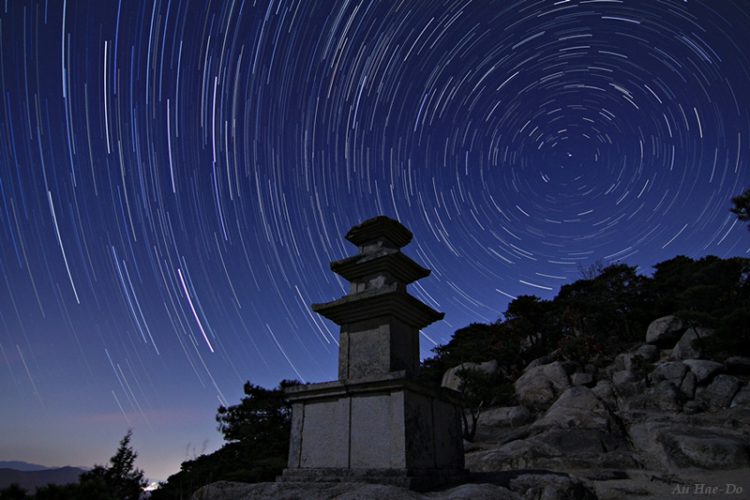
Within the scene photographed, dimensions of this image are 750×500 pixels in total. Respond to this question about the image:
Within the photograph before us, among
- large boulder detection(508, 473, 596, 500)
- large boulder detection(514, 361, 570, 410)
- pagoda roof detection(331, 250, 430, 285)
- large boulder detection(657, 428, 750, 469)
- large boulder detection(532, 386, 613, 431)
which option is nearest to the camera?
large boulder detection(508, 473, 596, 500)

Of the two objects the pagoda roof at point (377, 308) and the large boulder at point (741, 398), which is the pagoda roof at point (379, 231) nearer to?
the pagoda roof at point (377, 308)

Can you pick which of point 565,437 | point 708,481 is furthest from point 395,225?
point 565,437

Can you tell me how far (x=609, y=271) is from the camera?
5078cm

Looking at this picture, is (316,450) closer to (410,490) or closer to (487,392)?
(410,490)

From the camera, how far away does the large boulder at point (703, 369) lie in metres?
25.6

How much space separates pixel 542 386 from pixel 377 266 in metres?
29.5

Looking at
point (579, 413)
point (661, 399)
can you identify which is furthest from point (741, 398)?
point (579, 413)

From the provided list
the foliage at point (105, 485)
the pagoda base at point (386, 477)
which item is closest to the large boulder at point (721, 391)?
the pagoda base at point (386, 477)

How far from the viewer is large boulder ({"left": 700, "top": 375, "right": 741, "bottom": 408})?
2356cm

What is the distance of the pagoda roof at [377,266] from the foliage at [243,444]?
20.2 meters

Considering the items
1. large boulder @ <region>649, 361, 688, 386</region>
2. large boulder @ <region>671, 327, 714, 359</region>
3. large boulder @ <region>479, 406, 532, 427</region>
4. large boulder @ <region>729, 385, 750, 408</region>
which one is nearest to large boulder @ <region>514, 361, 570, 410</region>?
large boulder @ <region>479, 406, 532, 427</region>

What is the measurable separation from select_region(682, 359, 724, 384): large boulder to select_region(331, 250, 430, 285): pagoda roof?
88.4ft

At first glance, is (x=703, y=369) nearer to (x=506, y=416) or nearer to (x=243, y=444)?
(x=506, y=416)

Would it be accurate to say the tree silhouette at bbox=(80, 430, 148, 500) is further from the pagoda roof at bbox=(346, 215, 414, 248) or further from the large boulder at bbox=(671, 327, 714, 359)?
the large boulder at bbox=(671, 327, 714, 359)
